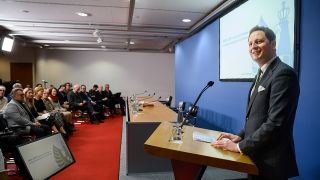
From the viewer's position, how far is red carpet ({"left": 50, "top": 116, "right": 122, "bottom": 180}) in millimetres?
3283

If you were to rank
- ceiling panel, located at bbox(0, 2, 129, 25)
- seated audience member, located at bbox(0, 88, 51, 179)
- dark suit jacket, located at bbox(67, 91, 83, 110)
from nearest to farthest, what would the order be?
seated audience member, located at bbox(0, 88, 51, 179) < ceiling panel, located at bbox(0, 2, 129, 25) < dark suit jacket, located at bbox(67, 91, 83, 110)

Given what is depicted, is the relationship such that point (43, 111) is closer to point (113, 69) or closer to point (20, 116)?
point (20, 116)

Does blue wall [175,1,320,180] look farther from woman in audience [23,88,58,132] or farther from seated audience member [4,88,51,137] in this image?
woman in audience [23,88,58,132]

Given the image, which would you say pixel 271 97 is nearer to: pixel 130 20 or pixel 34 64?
pixel 130 20

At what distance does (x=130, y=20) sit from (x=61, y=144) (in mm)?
3651

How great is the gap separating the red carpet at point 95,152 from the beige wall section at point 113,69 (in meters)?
4.57

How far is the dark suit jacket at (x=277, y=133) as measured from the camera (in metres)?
1.22

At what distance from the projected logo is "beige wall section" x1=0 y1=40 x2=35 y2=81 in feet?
26.4

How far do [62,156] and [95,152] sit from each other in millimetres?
1739

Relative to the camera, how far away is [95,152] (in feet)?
14.2

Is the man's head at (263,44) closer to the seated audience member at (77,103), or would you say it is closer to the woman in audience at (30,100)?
the woman in audience at (30,100)

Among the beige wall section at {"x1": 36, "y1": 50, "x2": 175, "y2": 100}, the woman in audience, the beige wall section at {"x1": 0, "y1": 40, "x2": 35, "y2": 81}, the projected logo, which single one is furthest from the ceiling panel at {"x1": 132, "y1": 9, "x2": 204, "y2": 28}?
the beige wall section at {"x1": 0, "y1": 40, "x2": 35, "y2": 81}


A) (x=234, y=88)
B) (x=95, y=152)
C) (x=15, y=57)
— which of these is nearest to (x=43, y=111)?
(x=95, y=152)

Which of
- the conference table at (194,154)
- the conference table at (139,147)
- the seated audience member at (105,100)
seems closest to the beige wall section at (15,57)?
the seated audience member at (105,100)
